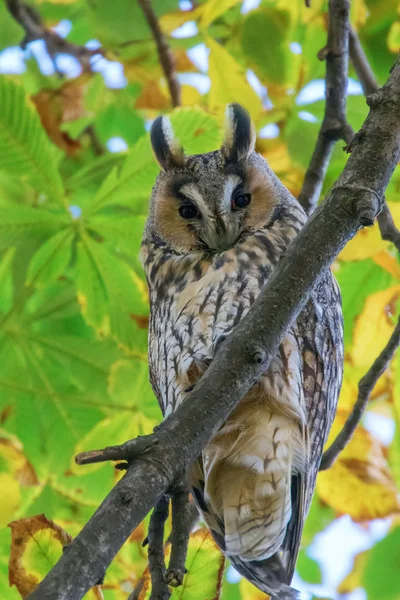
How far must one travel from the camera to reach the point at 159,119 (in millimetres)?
2412

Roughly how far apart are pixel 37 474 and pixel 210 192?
1104mm

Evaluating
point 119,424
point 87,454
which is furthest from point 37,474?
point 87,454

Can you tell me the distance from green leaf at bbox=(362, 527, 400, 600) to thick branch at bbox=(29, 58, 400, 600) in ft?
3.30

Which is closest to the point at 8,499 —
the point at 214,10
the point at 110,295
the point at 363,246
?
the point at 110,295

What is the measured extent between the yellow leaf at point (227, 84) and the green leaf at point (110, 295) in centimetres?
60

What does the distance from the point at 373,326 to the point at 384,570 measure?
65 centimetres

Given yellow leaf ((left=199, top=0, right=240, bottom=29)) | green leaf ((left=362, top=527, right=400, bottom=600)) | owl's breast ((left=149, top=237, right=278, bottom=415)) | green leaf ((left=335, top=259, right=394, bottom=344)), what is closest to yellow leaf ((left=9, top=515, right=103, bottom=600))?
owl's breast ((left=149, top=237, right=278, bottom=415))

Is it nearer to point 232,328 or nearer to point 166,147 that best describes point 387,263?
point 232,328

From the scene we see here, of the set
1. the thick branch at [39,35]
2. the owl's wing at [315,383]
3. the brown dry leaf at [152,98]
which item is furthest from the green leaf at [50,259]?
the brown dry leaf at [152,98]

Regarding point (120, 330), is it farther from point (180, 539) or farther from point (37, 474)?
point (180, 539)

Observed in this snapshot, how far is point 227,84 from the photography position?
2449mm

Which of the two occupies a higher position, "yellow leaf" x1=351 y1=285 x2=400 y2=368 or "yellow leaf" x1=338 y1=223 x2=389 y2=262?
"yellow leaf" x1=338 y1=223 x2=389 y2=262

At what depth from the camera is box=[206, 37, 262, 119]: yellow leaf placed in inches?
95.4

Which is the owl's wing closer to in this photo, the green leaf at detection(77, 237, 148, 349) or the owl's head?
the owl's head
